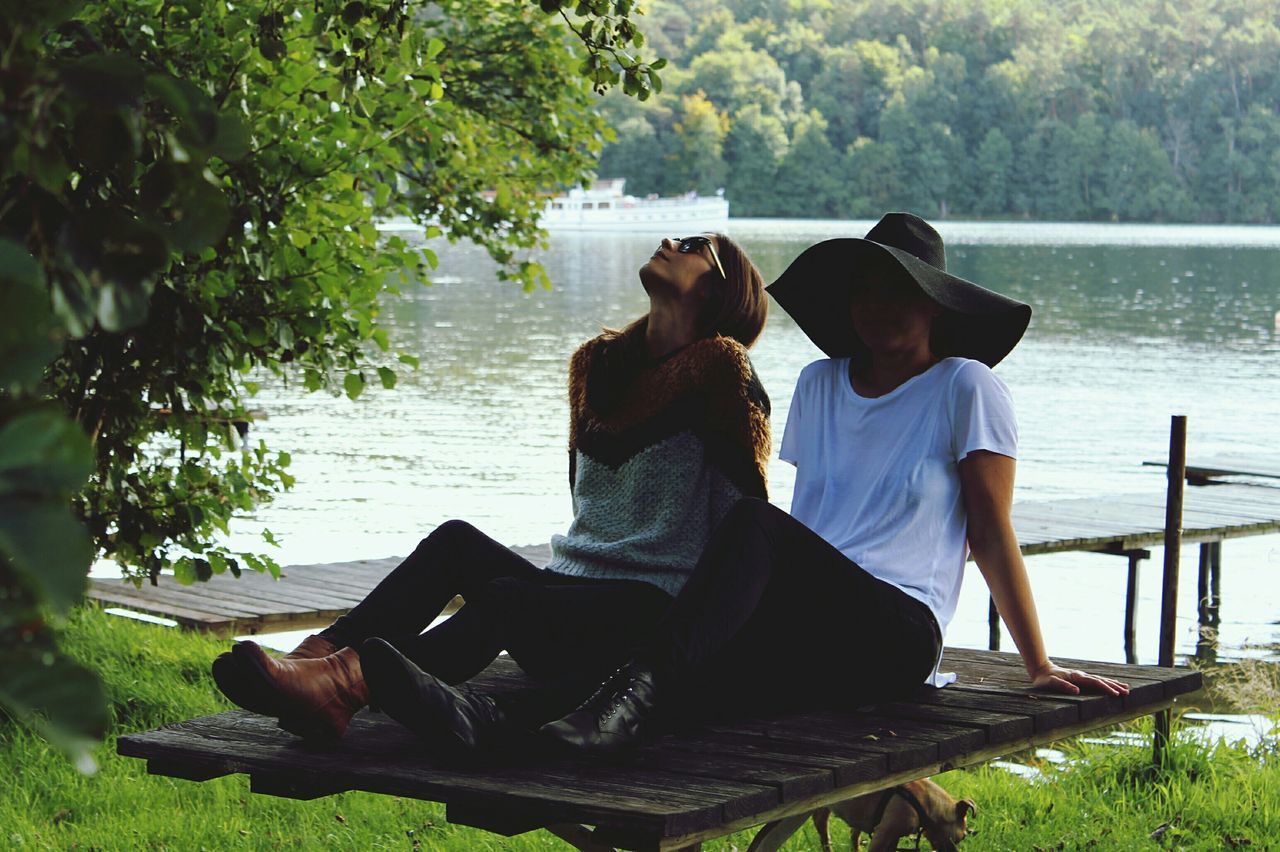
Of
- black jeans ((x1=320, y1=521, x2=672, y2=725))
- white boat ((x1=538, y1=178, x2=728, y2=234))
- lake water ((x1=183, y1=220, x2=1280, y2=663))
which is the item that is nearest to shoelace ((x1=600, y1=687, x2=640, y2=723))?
black jeans ((x1=320, y1=521, x2=672, y2=725))

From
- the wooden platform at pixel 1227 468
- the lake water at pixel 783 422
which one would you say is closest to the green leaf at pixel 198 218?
the lake water at pixel 783 422

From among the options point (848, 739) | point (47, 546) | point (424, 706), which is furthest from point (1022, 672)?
point (47, 546)

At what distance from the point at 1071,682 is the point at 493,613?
4.14 feet

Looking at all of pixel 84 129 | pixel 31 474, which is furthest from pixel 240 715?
pixel 31 474

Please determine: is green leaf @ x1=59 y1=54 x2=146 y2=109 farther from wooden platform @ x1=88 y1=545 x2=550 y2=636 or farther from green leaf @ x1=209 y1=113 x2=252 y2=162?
wooden platform @ x1=88 y1=545 x2=550 y2=636

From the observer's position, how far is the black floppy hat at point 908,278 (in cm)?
357

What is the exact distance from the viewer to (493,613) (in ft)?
11.2

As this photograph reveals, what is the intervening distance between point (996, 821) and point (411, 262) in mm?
2417

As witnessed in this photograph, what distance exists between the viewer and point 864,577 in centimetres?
332

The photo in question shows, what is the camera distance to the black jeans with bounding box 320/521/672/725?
3.33 metres

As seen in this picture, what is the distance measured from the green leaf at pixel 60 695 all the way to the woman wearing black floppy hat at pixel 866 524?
6.78ft

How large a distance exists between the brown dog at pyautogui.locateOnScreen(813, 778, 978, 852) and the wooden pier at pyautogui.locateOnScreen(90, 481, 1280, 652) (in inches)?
166

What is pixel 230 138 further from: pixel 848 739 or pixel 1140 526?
pixel 1140 526

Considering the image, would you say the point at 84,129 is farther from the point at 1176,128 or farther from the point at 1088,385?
the point at 1176,128
